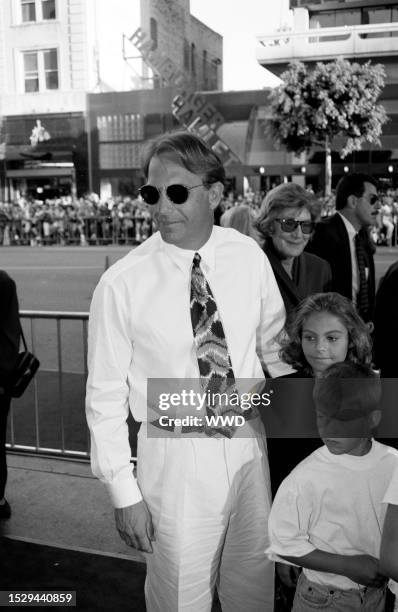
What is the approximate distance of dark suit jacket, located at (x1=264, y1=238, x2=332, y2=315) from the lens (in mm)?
2953

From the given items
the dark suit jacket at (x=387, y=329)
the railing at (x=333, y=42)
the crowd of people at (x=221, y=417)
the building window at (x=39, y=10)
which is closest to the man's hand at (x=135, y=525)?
the crowd of people at (x=221, y=417)

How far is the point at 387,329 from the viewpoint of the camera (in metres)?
2.68

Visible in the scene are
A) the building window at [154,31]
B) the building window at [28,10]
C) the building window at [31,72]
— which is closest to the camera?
the building window at [154,31]

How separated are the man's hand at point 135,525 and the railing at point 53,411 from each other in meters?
2.38

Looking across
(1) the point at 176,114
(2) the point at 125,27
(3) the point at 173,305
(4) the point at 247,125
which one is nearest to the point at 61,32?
(2) the point at 125,27

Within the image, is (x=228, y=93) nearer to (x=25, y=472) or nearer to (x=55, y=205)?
(x=55, y=205)

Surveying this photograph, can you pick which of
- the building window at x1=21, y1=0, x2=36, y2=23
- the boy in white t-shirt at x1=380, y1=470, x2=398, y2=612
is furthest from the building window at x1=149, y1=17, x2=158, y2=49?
the boy in white t-shirt at x1=380, y1=470, x2=398, y2=612

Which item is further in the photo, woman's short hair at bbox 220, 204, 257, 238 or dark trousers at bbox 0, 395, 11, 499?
woman's short hair at bbox 220, 204, 257, 238

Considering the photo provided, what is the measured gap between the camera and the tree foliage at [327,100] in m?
14.4

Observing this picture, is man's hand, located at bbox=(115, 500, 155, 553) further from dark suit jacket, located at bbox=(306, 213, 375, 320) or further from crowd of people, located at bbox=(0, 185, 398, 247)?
crowd of people, located at bbox=(0, 185, 398, 247)

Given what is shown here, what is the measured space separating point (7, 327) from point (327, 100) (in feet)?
40.5

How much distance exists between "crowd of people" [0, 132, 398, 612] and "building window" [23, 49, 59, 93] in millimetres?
26391

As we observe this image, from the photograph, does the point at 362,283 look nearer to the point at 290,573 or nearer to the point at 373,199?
the point at 373,199

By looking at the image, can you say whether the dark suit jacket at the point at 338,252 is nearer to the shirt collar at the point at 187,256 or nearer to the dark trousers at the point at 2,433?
the dark trousers at the point at 2,433
